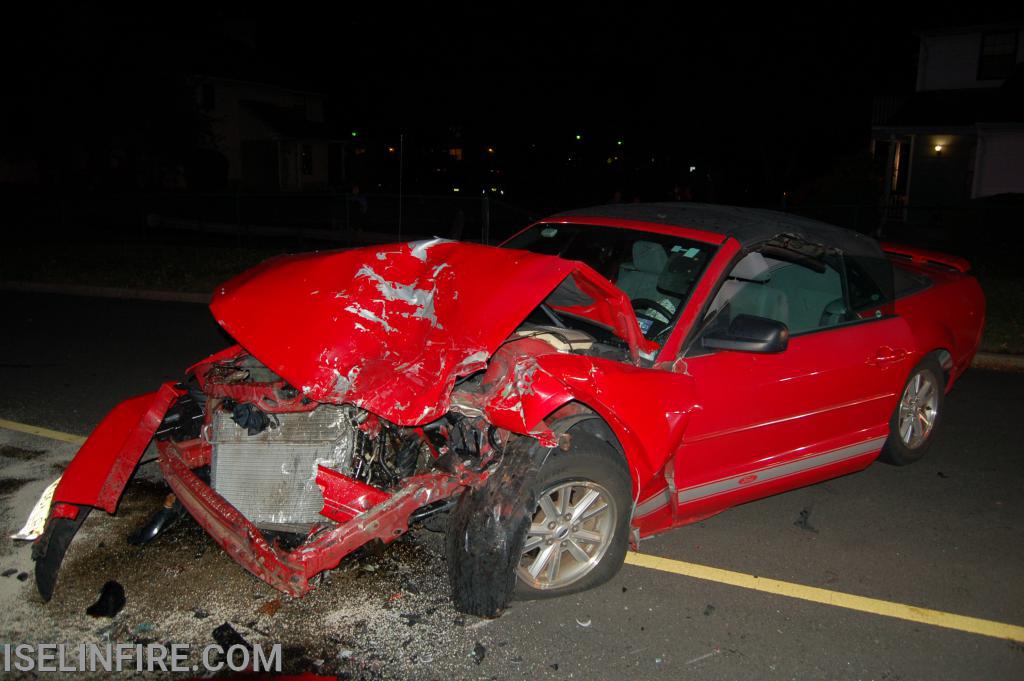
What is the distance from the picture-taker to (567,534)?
3.67 m

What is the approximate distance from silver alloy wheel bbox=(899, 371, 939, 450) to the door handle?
0.47 meters

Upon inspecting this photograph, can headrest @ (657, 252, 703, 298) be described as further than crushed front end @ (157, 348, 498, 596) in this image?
Yes

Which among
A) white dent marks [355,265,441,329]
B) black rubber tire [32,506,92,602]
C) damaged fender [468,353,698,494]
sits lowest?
black rubber tire [32,506,92,602]

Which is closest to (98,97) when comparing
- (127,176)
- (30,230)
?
(127,176)

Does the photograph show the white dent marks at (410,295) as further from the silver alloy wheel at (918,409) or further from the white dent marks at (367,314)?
the silver alloy wheel at (918,409)

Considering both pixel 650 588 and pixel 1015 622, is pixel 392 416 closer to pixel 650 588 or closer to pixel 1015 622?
pixel 650 588

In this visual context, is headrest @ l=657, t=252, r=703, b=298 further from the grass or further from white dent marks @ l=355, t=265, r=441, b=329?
the grass

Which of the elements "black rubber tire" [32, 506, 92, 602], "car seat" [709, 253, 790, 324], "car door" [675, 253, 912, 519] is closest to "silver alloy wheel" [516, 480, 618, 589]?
"car door" [675, 253, 912, 519]

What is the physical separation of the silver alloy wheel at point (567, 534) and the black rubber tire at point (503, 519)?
6 centimetres

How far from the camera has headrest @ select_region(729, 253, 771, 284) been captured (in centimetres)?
454

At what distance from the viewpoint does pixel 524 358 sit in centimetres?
361

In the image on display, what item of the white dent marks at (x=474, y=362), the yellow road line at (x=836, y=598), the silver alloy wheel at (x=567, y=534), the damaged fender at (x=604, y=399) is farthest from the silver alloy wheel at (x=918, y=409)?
the white dent marks at (x=474, y=362)

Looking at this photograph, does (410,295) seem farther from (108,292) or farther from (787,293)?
(108,292)

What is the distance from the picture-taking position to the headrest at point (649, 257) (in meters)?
4.63
